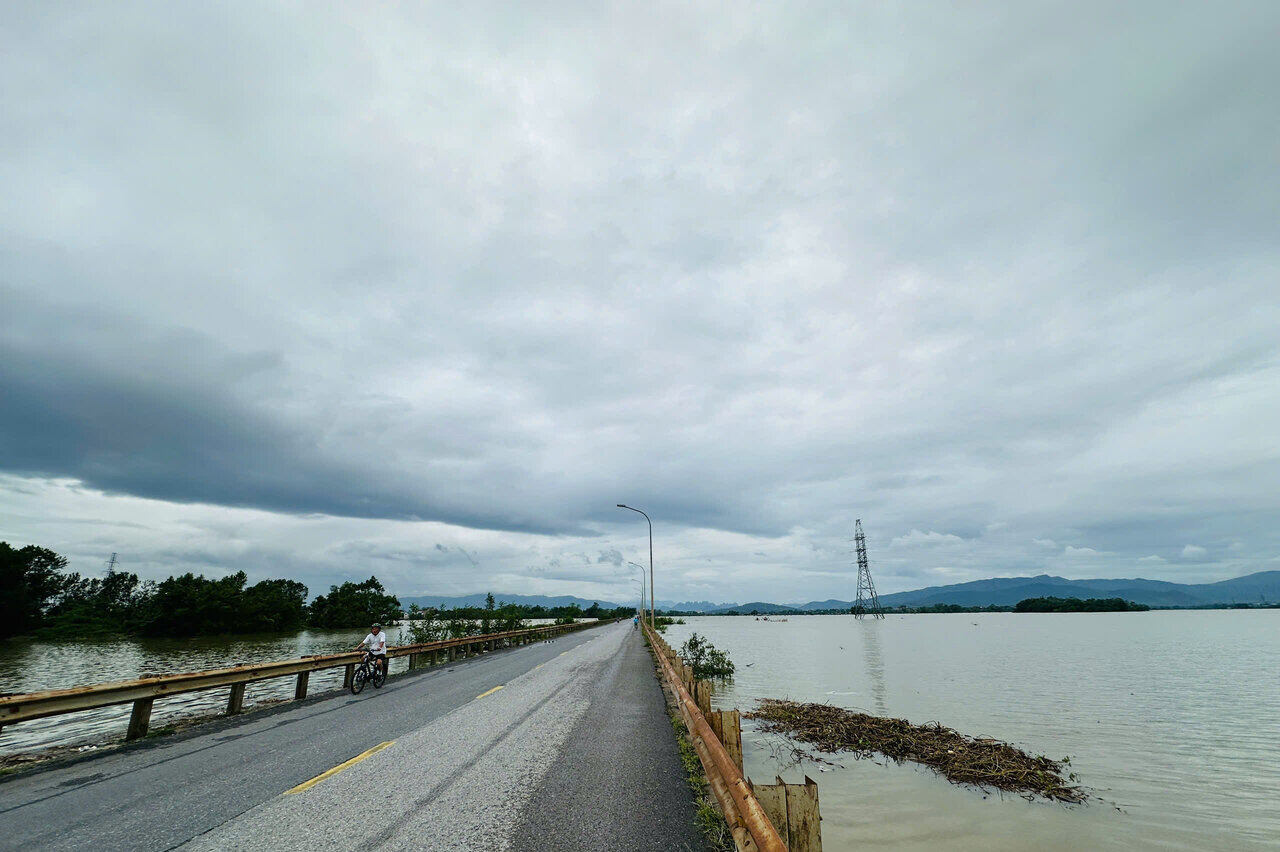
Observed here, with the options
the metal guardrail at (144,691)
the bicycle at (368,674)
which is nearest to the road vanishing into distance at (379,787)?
the metal guardrail at (144,691)

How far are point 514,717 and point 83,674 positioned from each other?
93.4 feet

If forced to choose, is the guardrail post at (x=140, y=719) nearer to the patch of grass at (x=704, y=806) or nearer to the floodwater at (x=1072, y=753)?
the patch of grass at (x=704, y=806)

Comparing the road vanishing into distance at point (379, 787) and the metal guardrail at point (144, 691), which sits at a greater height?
the metal guardrail at point (144, 691)

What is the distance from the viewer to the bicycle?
16078 millimetres

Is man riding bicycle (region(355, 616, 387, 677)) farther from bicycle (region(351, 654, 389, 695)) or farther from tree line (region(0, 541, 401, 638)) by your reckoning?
tree line (region(0, 541, 401, 638))

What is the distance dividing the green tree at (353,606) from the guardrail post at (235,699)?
336ft

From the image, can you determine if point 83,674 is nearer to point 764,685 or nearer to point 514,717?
point 514,717

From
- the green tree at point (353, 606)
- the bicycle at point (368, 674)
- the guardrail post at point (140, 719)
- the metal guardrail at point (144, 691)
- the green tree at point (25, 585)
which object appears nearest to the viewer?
the metal guardrail at point (144, 691)

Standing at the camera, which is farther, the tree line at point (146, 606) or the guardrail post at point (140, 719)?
the tree line at point (146, 606)

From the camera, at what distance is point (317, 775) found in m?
7.36

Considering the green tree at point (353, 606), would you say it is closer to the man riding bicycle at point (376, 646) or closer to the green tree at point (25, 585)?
the green tree at point (25, 585)

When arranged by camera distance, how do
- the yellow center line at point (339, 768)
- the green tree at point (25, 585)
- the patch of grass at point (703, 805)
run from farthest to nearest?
the green tree at point (25, 585), the yellow center line at point (339, 768), the patch of grass at point (703, 805)

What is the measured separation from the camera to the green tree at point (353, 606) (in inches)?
4193

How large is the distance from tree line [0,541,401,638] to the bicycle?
69391 mm
